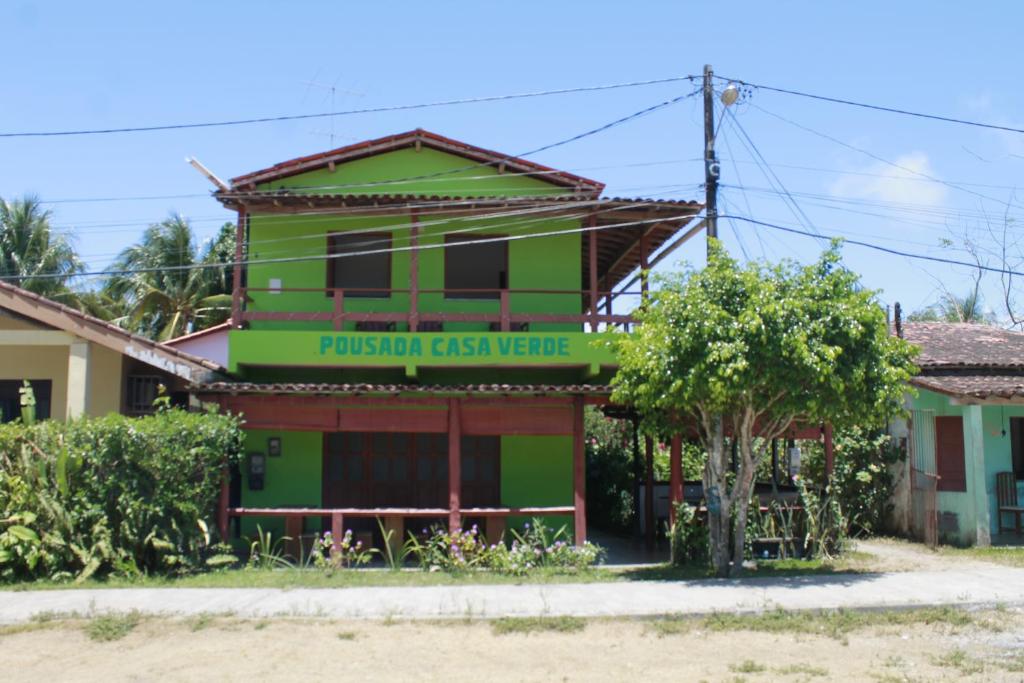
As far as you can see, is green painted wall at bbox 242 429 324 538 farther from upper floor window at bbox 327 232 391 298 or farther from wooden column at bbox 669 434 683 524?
wooden column at bbox 669 434 683 524

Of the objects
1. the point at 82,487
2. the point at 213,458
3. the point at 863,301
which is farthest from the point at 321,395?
the point at 863,301

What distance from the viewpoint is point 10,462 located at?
1229cm

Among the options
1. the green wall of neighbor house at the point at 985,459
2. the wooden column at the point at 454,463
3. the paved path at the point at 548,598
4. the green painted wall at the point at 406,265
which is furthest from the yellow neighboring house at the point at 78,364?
the green wall of neighbor house at the point at 985,459

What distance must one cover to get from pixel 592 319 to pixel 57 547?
338 inches

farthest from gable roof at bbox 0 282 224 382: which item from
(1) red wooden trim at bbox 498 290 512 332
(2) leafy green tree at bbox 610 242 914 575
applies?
(2) leafy green tree at bbox 610 242 914 575

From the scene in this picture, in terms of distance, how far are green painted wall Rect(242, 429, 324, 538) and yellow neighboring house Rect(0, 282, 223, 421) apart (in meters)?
1.79

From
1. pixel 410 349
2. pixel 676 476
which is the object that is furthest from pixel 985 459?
pixel 410 349

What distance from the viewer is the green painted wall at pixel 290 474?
15.2 m

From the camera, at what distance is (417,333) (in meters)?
14.5

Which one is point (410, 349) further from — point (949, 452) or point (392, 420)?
point (949, 452)

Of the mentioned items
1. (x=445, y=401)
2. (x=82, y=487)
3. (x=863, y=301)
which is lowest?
(x=82, y=487)

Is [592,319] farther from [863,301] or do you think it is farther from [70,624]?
[70,624]

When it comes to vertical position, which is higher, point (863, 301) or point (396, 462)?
point (863, 301)

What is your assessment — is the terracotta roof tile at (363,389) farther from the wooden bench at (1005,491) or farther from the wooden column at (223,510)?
the wooden bench at (1005,491)
